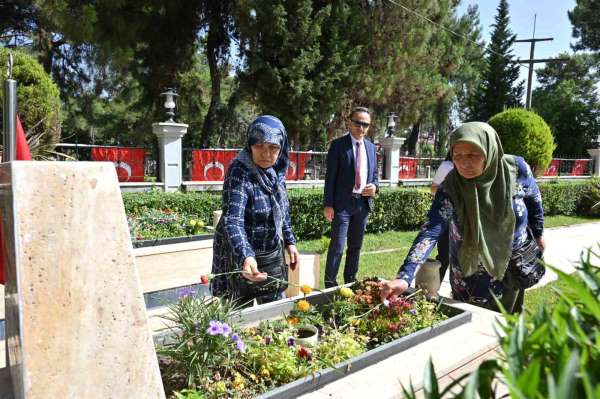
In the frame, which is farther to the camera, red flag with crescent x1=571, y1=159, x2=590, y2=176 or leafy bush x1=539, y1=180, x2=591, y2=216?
red flag with crescent x1=571, y1=159, x2=590, y2=176

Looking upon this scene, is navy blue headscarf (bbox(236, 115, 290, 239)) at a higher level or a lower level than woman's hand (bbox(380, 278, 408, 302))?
higher

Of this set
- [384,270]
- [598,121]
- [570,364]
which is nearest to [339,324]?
[570,364]

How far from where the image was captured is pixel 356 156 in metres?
4.22

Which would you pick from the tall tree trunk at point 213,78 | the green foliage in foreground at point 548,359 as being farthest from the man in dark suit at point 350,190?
the tall tree trunk at point 213,78

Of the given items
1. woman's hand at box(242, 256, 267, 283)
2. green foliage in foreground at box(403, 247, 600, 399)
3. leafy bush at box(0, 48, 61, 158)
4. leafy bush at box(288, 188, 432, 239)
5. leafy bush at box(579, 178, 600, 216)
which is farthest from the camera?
leafy bush at box(579, 178, 600, 216)

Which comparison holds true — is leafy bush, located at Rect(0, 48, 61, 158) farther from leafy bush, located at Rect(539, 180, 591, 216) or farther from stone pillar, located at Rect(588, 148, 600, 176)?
stone pillar, located at Rect(588, 148, 600, 176)

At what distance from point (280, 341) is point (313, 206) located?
6402mm

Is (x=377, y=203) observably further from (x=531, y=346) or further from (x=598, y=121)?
(x=598, y=121)

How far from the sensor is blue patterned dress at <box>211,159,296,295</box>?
204 centimetres

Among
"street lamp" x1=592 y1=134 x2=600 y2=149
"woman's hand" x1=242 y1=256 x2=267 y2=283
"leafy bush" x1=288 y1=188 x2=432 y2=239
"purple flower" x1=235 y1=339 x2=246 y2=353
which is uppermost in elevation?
"street lamp" x1=592 y1=134 x2=600 y2=149

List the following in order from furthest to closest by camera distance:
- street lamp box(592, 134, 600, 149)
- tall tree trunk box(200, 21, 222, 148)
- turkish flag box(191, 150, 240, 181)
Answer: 1. street lamp box(592, 134, 600, 149)
2. tall tree trunk box(200, 21, 222, 148)
3. turkish flag box(191, 150, 240, 181)

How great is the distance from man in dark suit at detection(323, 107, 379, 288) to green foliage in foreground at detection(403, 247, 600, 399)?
328 cm

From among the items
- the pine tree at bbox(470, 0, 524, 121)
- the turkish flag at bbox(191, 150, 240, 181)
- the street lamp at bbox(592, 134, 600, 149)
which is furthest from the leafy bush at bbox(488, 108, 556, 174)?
the pine tree at bbox(470, 0, 524, 121)

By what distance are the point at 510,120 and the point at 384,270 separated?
661cm
